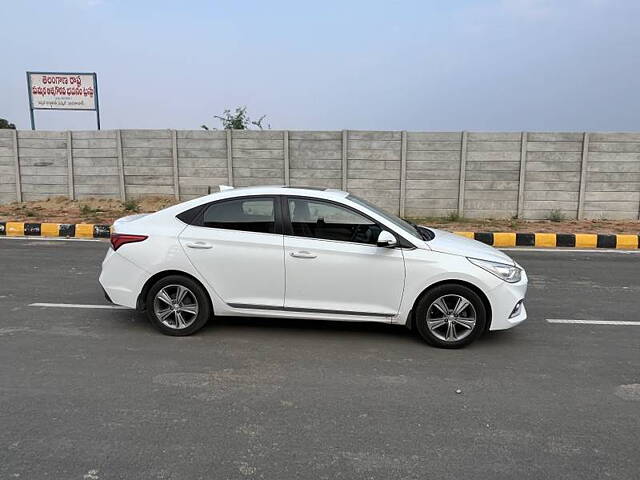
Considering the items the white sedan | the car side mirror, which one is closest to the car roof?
the white sedan

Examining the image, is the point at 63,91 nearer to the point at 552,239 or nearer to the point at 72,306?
the point at 72,306

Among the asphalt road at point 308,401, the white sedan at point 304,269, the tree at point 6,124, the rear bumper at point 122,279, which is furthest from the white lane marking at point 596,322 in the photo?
the tree at point 6,124

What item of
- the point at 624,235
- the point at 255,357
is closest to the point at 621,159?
the point at 624,235

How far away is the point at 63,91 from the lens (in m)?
17.3

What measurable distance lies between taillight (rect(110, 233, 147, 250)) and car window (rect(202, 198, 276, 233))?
0.64 metres

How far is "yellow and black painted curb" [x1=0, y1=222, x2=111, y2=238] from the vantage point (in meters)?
11.7

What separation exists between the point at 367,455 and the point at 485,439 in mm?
772

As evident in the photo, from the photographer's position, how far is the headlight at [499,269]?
4.49 m

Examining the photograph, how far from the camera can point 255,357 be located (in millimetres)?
4355

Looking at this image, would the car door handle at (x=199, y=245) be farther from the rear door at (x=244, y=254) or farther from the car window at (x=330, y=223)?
the car window at (x=330, y=223)

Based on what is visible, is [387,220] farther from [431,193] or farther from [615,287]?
[431,193]

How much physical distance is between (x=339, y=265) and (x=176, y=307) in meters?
1.64

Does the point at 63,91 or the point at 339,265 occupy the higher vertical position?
the point at 63,91

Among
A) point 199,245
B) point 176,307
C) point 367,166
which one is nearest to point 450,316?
point 199,245
